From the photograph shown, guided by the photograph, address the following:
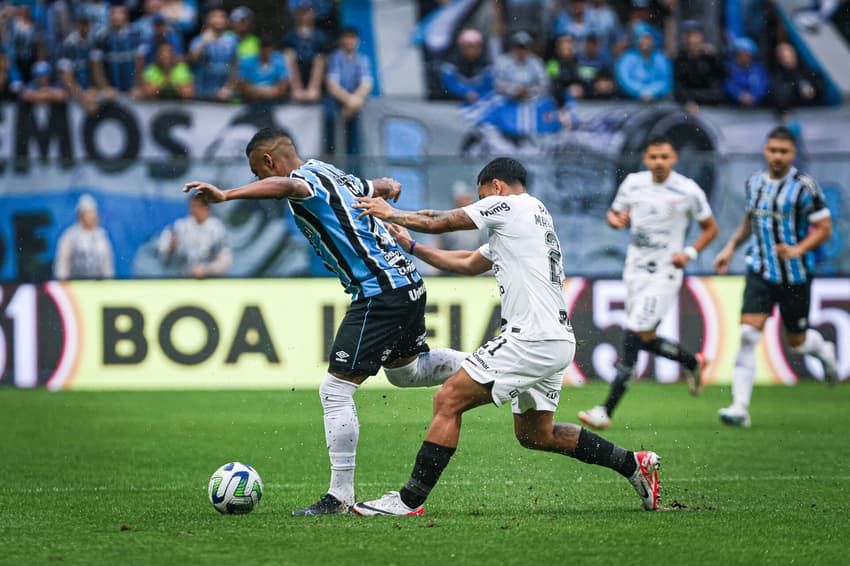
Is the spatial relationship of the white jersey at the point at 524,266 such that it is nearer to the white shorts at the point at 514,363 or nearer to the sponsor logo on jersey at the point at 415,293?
the white shorts at the point at 514,363

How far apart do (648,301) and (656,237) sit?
1.94 ft

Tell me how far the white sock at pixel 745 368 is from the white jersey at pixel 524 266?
16.7ft

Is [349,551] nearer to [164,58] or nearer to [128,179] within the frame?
[128,179]

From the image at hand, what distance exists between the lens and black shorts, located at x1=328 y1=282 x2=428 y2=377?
24.6 feet

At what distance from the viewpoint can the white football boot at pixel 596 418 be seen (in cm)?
1127

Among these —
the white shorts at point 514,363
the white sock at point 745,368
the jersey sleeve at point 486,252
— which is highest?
the jersey sleeve at point 486,252

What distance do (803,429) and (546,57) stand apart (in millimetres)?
9148

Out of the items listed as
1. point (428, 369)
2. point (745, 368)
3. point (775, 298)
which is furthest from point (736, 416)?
point (428, 369)

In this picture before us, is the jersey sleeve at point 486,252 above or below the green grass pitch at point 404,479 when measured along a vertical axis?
above

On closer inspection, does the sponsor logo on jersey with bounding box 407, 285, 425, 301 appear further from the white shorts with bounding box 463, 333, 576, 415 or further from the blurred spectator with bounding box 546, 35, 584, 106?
the blurred spectator with bounding box 546, 35, 584, 106

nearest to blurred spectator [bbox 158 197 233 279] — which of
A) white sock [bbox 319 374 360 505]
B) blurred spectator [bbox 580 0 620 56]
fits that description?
blurred spectator [bbox 580 0 620 56]

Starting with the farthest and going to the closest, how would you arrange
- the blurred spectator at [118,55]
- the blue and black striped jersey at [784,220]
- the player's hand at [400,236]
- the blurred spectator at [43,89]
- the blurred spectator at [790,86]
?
the blurred spectator at [790,86], the blurred spectator at [118,55], the blurred spectator at [43,89], the blue and black striped jersey at [784,220], the player's hand at [400,236]

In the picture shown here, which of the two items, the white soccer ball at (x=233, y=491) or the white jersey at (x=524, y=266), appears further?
the white soccer ball at (x=233, y=491)

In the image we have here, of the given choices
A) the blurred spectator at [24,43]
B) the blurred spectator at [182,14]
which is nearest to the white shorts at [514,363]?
the blurred spectator at [24,43]
